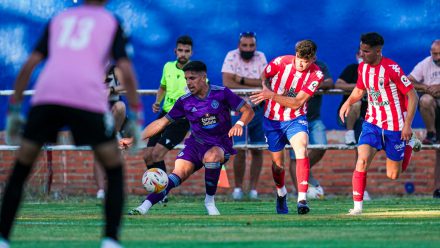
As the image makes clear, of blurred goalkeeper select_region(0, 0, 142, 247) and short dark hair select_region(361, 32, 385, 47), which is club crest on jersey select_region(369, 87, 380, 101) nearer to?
short dark hair select_region(361, 32, 385, 47)

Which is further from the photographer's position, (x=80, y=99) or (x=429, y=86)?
(x=429, y=86)

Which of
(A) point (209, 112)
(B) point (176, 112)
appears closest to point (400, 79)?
(A) point (209, 112)

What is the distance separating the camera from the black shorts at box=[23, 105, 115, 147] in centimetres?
772

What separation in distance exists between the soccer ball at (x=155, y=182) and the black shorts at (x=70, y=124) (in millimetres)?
4724

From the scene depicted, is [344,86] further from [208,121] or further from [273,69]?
[208,121]

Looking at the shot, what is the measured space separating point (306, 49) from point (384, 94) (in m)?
1.01

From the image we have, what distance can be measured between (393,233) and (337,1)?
355 inches

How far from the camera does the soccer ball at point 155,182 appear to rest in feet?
41.3

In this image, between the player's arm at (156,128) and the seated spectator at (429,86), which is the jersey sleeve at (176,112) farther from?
the seated spectator at (429,86)

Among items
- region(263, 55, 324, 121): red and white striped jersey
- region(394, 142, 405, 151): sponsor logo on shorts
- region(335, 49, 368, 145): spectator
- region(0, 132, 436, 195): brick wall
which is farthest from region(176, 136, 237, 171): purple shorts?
region(0, 132, 436, 195): brick wall

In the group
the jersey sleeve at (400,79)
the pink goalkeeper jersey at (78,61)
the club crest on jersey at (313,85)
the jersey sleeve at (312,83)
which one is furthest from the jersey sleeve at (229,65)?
the pink goalkeeper jersey at (78,61)

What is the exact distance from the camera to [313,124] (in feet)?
55.5

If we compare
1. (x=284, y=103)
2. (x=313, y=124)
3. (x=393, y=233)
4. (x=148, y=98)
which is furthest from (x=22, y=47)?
(x=393, y=233)

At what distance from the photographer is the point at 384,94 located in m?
13.1
